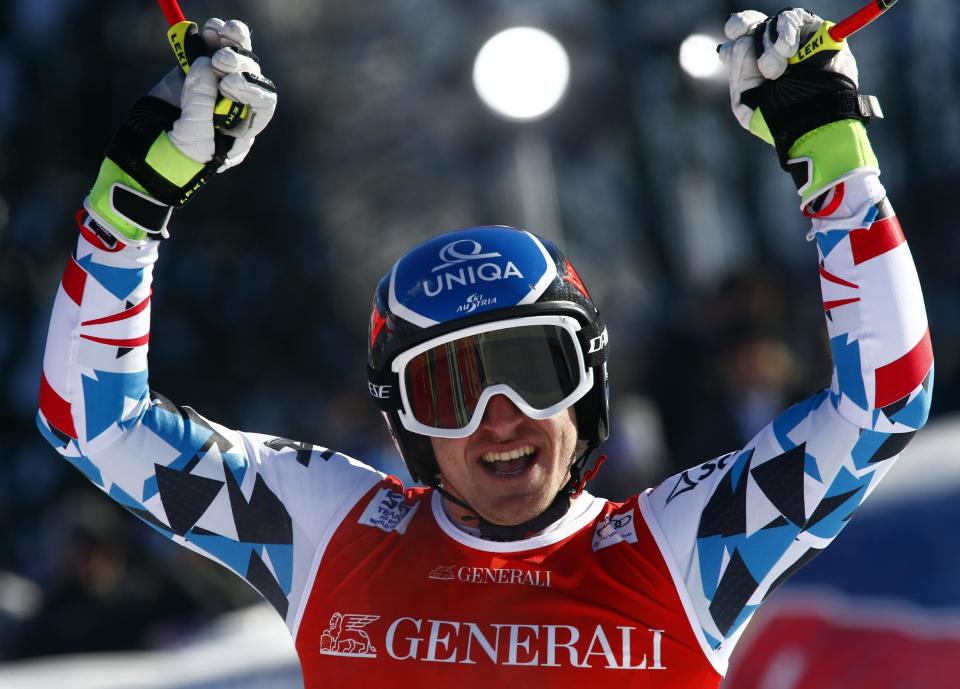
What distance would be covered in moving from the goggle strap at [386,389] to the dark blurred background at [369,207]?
356 cm

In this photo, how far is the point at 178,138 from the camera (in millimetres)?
3305

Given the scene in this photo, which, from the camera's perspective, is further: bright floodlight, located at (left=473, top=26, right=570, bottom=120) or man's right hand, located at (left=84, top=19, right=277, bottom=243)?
bright floodlight, located at (left=473, top=26, right=570, bottom=120)

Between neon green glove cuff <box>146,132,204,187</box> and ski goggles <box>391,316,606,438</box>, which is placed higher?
neon green glove cuff <box>146,132,204,187</box>

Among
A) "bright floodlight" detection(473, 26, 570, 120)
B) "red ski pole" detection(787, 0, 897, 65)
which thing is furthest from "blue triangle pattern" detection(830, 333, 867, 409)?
"bright floodlight" detection(473, 26, 570, 120)

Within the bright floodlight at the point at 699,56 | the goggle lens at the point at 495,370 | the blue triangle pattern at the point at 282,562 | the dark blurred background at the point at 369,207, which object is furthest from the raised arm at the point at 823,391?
the dark blurred background at the point at 369,207

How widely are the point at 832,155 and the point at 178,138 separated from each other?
1499mm

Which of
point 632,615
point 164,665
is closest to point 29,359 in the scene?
point 164,665

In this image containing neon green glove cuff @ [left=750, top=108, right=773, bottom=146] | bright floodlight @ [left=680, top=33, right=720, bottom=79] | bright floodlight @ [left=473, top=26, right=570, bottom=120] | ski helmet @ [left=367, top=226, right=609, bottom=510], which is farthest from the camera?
bright floodlight @ [left=473, top=26, right=570, bottom=120]

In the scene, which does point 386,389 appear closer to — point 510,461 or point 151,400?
point 510,461

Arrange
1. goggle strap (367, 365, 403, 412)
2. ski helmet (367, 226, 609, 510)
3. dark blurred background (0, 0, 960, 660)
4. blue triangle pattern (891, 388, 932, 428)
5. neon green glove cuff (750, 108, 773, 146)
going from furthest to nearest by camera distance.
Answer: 1. dark blurred background (0, 0, 960, 660)
2. goggle strap (367, 365, 403, 412)
3. ski helmet (367, 226, 609, 510)
4. neon green glove cuff (750, 108, 773, 146)
5. blue triangle pattern (891, 388, 932, 428)

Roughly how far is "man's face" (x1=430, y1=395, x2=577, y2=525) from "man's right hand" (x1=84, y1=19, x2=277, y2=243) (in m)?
0.87

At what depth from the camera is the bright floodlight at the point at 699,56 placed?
3.77 m

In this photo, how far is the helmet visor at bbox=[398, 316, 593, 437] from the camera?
333 cm

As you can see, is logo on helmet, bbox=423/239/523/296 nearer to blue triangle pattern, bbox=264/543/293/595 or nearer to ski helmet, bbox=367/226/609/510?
ski helmet, bbox=367/226/609/510
